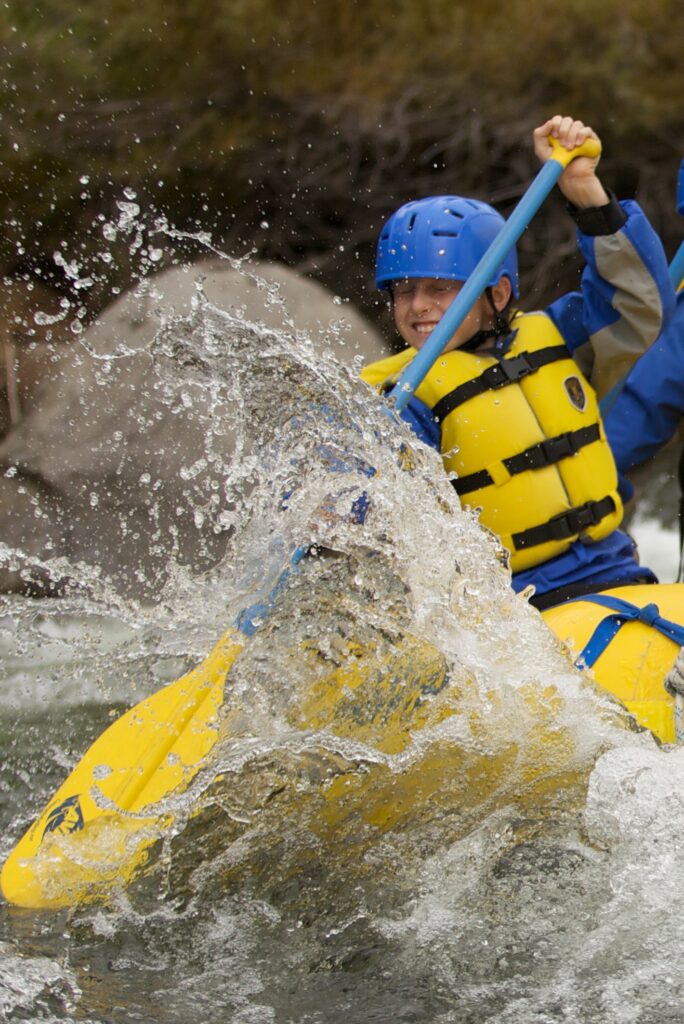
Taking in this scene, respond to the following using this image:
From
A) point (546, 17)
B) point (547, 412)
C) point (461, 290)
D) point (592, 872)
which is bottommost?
point (592, 872)

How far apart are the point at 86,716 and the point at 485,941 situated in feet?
7.02

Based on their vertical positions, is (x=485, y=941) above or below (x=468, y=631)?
below

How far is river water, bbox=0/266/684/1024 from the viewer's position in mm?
2324

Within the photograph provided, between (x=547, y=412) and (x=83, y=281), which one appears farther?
(x=83, y=281)

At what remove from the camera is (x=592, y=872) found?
2.56m

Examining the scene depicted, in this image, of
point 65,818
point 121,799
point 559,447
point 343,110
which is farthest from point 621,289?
point 343,110

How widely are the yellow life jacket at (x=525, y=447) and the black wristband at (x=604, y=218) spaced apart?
305 millimetres

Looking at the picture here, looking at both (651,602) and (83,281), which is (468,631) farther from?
(83,281)

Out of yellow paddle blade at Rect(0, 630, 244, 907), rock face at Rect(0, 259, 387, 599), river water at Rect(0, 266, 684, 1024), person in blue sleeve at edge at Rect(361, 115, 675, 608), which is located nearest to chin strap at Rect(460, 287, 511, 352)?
person in blue sleeve at edge at Rect(361, 115, 675, 608)

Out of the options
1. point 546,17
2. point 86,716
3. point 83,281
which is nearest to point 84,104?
point 83,281

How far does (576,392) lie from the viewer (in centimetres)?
332

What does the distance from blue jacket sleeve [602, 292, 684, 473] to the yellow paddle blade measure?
4.68ft

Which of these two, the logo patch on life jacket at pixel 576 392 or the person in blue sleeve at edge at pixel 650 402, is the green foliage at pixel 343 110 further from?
the logo patch on life jacket at pixel 576 392

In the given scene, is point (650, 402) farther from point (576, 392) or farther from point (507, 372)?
point (507, 372)
